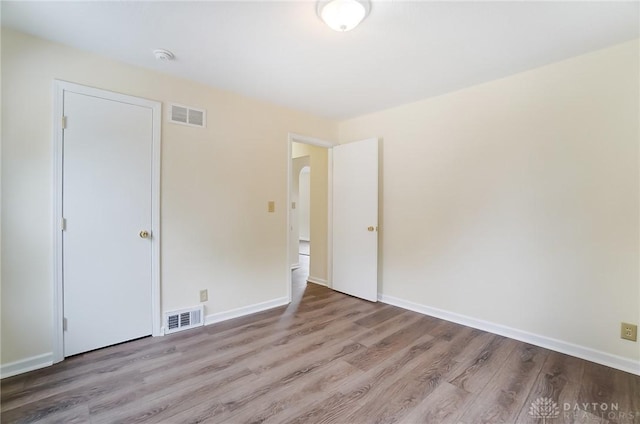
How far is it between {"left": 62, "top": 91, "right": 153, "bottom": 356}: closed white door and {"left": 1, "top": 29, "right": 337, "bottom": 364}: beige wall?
0.39 ft

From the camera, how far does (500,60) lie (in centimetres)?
227

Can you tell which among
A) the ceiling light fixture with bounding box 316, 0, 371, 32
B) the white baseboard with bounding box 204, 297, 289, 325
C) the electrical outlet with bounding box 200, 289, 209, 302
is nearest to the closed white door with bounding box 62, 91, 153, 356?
the electrical outlet with bounding box 200, 289, 209, 302

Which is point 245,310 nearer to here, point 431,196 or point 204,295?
point 204,295

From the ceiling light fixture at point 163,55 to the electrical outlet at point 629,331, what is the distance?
4.08m

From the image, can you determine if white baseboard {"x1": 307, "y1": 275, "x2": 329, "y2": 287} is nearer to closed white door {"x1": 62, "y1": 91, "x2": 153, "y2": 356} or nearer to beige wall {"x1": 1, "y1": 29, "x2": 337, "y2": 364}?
beige wall {"x1": 1, "y1": 29, "x2": 337, "y2": 364}

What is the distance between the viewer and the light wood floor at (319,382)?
5.22 feet

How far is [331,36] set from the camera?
6.47 ft

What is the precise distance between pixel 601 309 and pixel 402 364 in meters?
1.62

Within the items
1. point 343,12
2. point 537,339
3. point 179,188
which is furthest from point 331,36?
point 537,339

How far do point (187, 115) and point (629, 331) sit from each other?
13.4 feet

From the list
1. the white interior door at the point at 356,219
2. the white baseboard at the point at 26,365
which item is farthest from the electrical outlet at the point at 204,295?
the white interior door at the point at 356,219

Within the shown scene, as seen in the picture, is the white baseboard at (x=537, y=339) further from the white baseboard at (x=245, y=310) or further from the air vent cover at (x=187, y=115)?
the air vent cover at (x=187, y=115)

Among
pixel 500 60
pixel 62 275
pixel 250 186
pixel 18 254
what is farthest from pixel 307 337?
pixel 500 60

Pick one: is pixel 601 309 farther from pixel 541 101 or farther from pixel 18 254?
pixel 18 254
